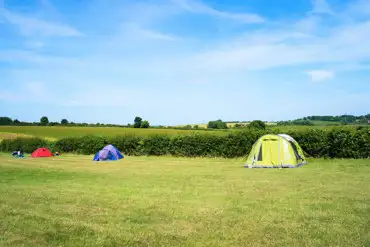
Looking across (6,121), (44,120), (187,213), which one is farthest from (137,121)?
(187,213)

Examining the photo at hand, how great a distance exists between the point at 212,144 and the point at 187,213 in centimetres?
1811

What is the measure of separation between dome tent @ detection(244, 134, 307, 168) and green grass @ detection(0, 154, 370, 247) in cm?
510

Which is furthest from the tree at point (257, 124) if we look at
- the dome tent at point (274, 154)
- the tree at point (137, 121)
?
the tree at point (137, 121)

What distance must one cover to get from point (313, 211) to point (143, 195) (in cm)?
476

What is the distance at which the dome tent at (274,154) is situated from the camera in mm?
18039

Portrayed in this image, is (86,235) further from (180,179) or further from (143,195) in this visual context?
(180,179)

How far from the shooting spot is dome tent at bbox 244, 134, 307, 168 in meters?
18.0

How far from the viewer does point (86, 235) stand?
20.4ft

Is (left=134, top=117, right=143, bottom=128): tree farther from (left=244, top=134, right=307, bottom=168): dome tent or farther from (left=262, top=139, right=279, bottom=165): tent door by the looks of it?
(left=262, top=139, right=279, bottom=165): tent door

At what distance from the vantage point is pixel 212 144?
2589 centimetres

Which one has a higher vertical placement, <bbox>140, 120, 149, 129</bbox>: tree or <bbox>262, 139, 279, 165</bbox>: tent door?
<bbox>140, 120, 149, 129</bbox>: tree

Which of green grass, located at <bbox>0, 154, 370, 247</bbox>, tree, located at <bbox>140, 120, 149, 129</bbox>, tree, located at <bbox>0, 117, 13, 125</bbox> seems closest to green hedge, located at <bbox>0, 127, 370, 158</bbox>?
green grass, located at <bbox>0, 154, 370, 247</bbox>

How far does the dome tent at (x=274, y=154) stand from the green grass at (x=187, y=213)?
5.10 m

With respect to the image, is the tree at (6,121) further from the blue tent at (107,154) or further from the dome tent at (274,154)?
the dome tent at (274,154)
